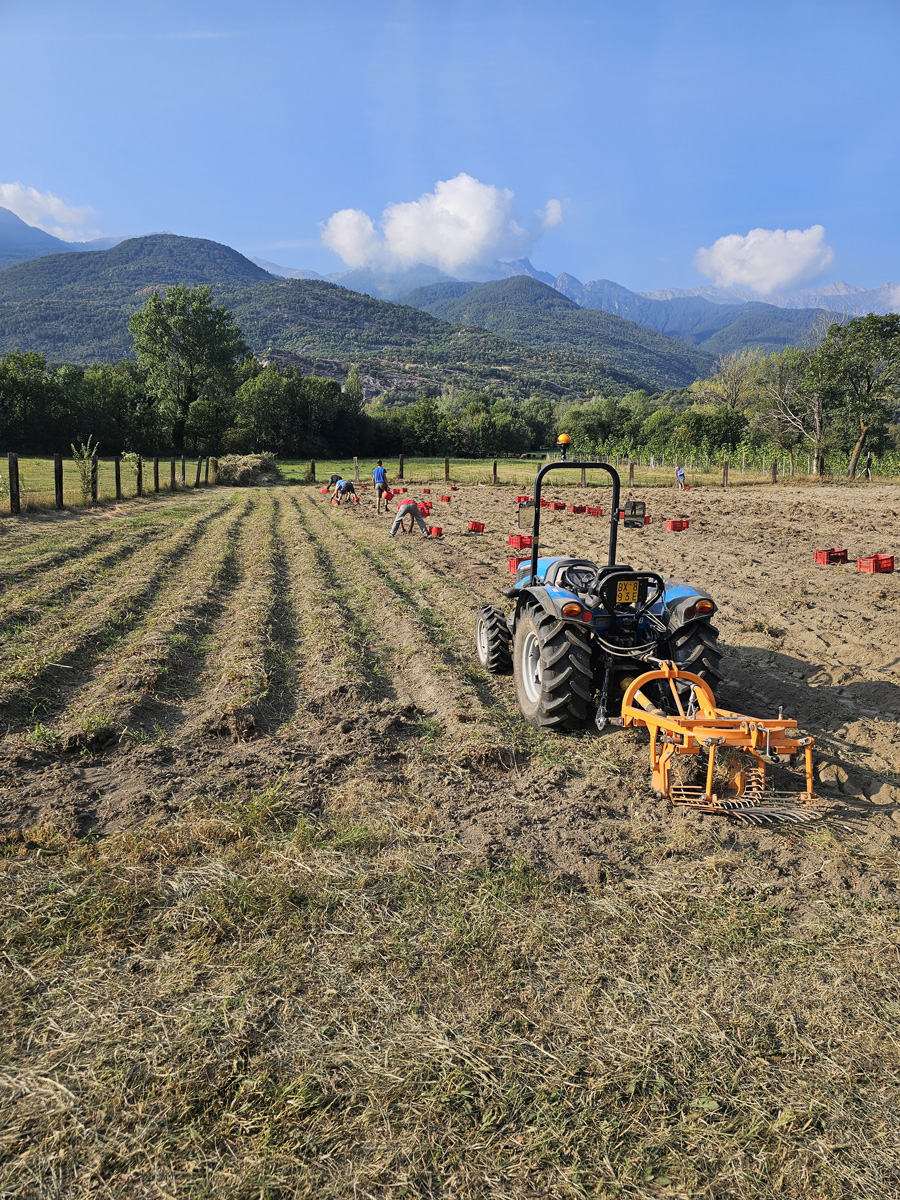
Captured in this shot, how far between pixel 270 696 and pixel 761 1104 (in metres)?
4.34

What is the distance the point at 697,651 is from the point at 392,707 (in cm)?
233

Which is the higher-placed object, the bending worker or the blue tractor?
the bending worker

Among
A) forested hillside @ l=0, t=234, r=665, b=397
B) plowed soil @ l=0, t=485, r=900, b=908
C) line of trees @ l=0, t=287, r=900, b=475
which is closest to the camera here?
plowed soil @ l=0, t=485, r=900, b=908

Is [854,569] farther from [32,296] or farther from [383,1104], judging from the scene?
[32,296]

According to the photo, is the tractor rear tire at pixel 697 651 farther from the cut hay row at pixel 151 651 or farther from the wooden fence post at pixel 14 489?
the wooden fence post at pixel 14 489

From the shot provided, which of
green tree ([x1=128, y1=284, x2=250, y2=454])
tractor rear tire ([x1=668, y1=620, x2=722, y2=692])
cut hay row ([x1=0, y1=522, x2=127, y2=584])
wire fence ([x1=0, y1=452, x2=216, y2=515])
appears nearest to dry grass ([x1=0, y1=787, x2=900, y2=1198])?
tractor rear tire ([x1=668, y1=620, x2=722, y2=692])

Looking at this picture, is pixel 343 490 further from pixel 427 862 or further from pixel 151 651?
pixel 427 862

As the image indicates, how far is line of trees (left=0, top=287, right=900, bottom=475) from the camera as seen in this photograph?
3198 cm

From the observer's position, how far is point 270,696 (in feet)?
18.5

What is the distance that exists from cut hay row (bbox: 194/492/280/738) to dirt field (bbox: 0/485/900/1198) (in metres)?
0.04

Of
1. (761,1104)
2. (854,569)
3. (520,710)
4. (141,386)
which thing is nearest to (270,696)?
(520,710)

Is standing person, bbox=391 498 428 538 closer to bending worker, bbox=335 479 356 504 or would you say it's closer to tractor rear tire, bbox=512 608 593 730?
bending worker, bbox=335 479 356 504

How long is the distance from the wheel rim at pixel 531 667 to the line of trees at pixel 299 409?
32.3 m

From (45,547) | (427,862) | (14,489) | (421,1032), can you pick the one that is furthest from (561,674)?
(14,489)
